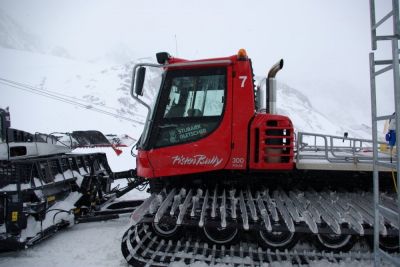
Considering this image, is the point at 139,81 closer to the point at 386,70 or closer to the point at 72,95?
the point at 386,70

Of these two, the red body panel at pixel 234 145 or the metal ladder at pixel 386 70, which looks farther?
the red body panel at pixel 234 145

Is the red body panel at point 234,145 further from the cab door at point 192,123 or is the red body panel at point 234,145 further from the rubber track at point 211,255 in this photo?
the rubber track at point 211,255

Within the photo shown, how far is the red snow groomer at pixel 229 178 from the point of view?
13.2ft

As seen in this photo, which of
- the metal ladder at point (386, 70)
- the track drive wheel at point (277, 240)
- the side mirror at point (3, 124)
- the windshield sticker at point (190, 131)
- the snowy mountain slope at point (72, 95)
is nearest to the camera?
the metal ladder at point (386, 70)

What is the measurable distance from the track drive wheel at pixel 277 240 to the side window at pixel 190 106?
5.45 ft

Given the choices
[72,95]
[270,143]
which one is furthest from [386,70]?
[72,95]

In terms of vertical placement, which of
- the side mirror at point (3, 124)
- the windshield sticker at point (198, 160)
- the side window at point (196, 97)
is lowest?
the windshield sticker at point (198, 160)

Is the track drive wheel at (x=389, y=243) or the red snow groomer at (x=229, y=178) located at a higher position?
the red snow groomer at (x=229, y=178)

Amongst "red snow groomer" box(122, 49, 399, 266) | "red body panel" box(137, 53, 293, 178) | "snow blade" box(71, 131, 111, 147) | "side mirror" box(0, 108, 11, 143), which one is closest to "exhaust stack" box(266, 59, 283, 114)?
"red snow groomer" box(122, 49, 399, 266)

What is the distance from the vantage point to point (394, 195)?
4.56 m

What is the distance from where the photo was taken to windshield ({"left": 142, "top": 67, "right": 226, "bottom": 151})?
14.4 feet

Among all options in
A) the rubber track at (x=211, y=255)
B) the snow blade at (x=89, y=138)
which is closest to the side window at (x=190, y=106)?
the rubber track at (x=211, y=255)

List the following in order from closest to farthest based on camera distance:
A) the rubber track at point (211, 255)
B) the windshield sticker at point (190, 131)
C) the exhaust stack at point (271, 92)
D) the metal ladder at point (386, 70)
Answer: the metal ladder at point (386, 70), the rubber track at point (211, 255), the windshield sticker at point (190, 131), the exhaust stack at point (271, 92)

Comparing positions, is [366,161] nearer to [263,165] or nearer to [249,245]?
[263,165]
